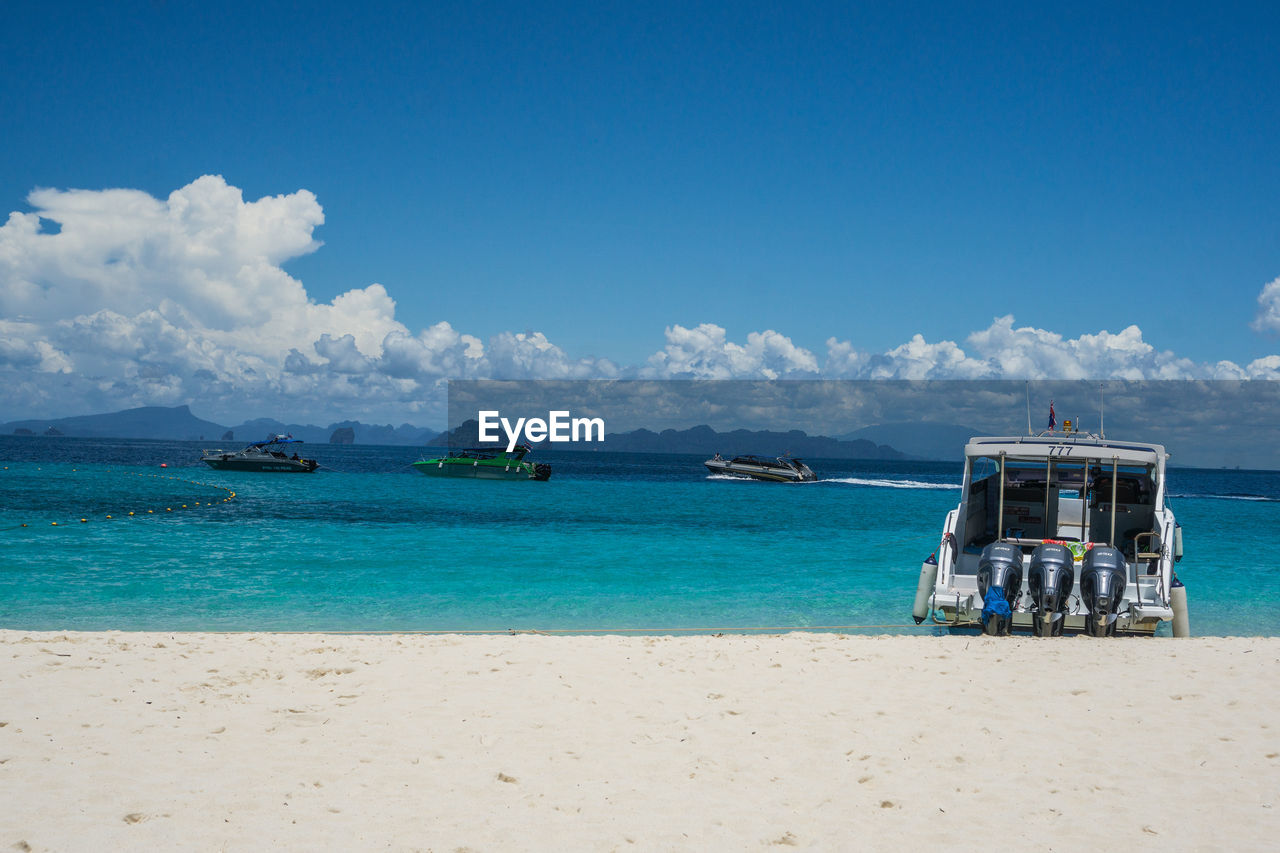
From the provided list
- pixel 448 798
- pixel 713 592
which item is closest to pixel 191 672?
pixel 448 798

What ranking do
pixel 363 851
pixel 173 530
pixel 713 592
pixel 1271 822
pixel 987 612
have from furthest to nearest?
pixel 173 530
pixel 713 592
pixel 987 612
pixel 1271 822
pixel 363 851

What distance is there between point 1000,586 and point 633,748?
20.6 ft

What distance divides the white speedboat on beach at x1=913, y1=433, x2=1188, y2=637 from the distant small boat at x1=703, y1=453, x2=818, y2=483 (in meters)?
59.3

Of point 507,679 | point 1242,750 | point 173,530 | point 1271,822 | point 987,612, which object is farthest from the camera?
point 173,530

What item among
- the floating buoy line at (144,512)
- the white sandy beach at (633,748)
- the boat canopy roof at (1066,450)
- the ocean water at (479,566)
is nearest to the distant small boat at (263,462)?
the floating buoy line at (144,512)

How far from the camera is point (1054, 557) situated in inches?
431

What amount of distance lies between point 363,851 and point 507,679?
12.4ft

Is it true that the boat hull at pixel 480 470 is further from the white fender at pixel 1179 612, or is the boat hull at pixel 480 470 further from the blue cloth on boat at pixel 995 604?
the white fender at pixel 1179 612

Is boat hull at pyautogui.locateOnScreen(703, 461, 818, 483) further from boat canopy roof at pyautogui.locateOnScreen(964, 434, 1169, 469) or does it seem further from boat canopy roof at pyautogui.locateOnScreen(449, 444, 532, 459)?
boat canopy roof at pyautogui.locateOnScreen(964, 434, 1169, 469)

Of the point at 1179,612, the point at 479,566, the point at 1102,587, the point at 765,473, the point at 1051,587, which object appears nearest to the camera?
the point at 1102,587

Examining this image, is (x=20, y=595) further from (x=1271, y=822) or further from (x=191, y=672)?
(x=1271, y=822)

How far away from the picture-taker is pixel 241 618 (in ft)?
46.1

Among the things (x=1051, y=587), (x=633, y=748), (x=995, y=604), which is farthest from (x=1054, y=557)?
(x=633, y=748)

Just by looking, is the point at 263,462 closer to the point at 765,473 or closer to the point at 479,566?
the point at 765,473
